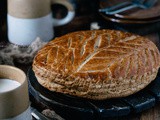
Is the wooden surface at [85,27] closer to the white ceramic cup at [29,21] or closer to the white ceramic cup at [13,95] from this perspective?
the white ceramic cup at [29,21]

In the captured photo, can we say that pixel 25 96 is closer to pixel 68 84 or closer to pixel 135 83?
pixel 68 84

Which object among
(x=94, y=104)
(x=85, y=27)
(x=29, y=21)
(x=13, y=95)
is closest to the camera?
(x=13, y=95)

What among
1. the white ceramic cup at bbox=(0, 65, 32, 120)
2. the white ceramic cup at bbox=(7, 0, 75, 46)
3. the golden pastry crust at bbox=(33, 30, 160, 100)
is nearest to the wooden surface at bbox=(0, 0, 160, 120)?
the white ceramic cup at bbox=(7, 0, 75, 46)

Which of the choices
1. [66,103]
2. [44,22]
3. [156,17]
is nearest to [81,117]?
[66,103]

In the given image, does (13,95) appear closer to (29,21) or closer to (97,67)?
(97,67)

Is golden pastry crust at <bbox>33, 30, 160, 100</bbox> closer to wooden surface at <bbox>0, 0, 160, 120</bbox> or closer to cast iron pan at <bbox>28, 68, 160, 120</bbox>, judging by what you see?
cast iron pan at <bbox>28, 68, 160, 120</bbox>

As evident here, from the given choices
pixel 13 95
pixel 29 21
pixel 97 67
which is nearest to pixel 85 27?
pixel 29 21

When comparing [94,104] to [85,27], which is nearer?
[94,104]
